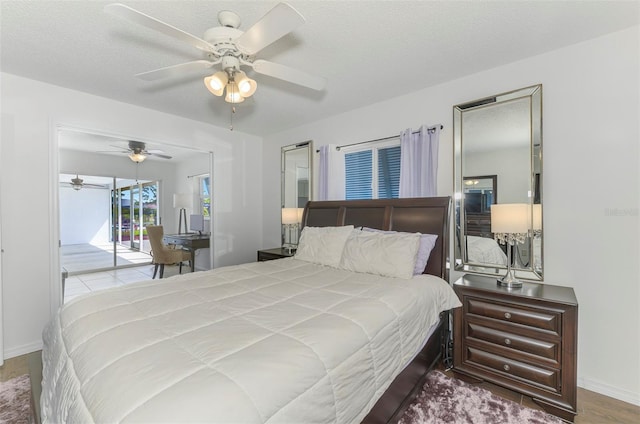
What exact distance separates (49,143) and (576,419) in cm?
496

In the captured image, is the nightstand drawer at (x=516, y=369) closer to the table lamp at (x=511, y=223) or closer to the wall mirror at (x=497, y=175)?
the table lamp at (x=511, y=223)

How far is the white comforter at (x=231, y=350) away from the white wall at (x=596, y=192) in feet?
3.91

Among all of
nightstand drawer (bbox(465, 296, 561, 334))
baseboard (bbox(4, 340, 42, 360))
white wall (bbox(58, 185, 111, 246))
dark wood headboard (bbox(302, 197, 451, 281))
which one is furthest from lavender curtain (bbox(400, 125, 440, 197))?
white wall (bbox(58, 185, 111, 246))

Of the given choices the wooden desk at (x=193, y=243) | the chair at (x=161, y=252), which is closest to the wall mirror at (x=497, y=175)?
the wooden desk at (x=193, y=243)

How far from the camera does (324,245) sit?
287 centimetres

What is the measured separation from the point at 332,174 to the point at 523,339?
2617 mm

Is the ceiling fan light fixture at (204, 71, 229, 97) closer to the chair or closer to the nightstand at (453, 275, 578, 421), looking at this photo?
the nightstand at (453, 275, 578, 421)

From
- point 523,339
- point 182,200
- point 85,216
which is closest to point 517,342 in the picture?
point 523,339

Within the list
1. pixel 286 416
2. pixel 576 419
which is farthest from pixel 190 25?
pixel 576 419

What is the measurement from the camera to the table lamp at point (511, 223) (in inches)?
83.9

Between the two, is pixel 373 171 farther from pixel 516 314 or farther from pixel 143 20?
pixel 143 20

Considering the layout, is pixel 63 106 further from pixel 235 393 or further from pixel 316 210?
pixel 235 393

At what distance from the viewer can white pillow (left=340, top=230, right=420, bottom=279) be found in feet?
7.65

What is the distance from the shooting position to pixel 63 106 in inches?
114
